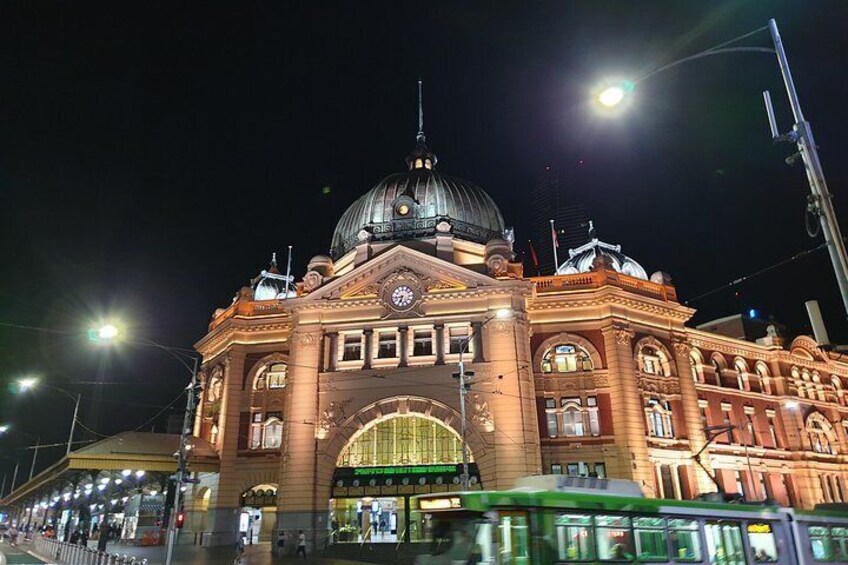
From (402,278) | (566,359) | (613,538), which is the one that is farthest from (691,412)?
(613,538)

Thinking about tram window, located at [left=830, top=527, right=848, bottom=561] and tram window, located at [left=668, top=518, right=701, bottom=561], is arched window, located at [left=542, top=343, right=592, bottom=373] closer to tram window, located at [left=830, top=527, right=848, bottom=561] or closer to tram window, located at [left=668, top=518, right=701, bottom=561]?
tram window, located at [left=830, top=527, right=848, bottom=561]

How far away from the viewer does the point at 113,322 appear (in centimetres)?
2341

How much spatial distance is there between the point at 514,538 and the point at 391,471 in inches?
1055

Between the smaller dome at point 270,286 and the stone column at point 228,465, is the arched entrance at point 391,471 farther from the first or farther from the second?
the smaller dome at point 270,286

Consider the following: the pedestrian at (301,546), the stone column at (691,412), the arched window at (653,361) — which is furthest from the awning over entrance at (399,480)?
the stone column at (691,412)

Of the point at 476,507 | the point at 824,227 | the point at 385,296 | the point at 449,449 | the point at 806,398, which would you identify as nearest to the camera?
the point at 824,227

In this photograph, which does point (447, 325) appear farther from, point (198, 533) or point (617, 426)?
point (198, 533)

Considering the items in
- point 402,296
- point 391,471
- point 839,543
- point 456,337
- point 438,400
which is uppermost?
point 402,296

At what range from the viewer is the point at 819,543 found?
1920 cm

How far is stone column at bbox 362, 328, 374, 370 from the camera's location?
4280 cm

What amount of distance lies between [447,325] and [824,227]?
31.5 m

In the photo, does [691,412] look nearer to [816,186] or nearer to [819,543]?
[819,543]

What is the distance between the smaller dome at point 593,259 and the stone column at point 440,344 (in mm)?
15204

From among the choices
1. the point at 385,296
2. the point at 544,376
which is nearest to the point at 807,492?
the point at 544,376
